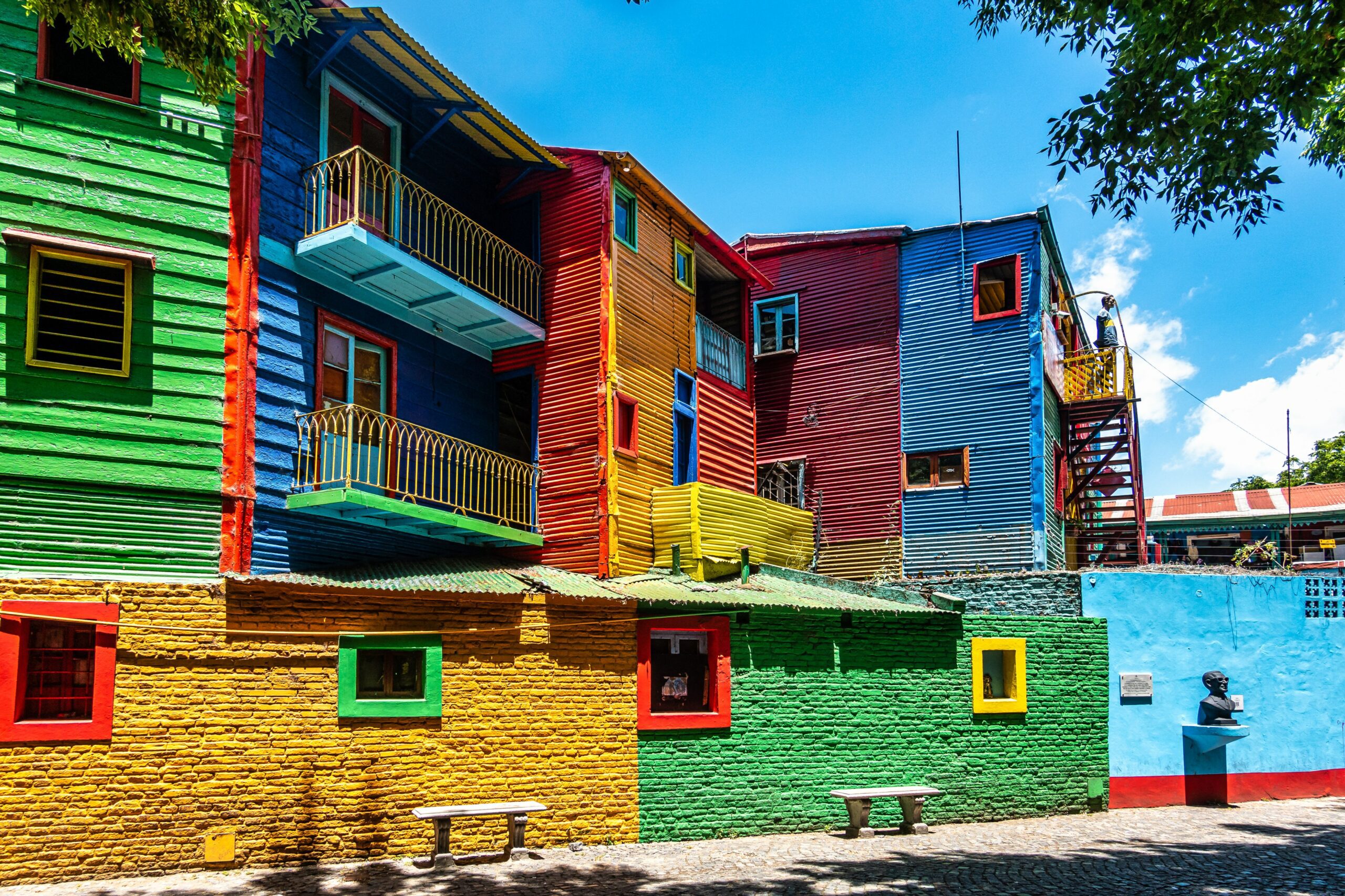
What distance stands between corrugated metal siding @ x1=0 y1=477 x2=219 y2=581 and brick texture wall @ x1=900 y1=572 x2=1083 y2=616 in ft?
33.8

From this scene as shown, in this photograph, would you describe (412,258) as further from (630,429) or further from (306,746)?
(306,746)

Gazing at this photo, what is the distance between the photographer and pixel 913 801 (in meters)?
13.7

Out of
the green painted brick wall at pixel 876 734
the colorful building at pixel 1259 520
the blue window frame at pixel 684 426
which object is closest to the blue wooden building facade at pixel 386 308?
the blue window frame at pixel 684 426

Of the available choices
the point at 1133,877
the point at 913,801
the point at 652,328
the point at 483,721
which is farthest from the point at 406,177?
the point at 1133,877

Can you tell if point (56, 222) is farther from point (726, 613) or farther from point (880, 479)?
point (880, 479)

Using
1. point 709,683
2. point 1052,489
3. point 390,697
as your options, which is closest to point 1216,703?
point 1052,489

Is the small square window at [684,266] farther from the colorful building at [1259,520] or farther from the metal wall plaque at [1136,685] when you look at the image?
the colorful building at [1259,520]

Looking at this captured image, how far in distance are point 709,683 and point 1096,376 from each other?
1305 cm

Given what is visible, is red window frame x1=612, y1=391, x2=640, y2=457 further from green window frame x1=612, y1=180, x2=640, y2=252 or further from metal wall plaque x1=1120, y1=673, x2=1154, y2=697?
metal wall plaque x1=1120, y1=673, x2=1154, y2=697

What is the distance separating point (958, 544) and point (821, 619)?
7.06m

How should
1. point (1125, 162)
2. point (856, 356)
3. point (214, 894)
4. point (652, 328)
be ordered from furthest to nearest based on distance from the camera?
point (856, 356), point (652, 328), point (1125, 162), point (214, 894)

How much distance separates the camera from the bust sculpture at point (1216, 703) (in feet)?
51.8

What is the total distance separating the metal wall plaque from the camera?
15852 millimetres

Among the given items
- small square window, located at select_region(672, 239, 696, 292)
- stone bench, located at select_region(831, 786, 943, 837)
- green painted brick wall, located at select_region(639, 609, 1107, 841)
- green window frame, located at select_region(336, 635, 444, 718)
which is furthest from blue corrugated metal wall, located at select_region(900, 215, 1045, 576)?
green window frame, located at select_region(336, 635, 444, 718)
